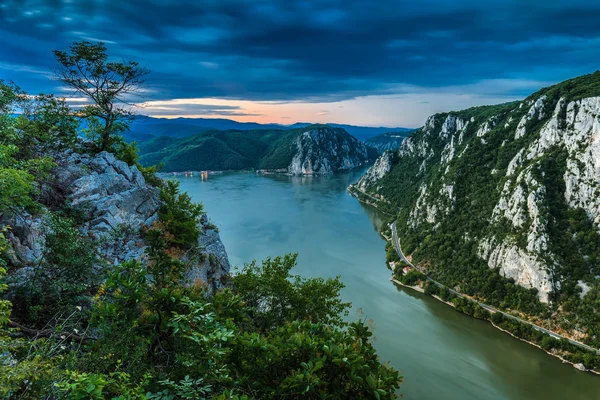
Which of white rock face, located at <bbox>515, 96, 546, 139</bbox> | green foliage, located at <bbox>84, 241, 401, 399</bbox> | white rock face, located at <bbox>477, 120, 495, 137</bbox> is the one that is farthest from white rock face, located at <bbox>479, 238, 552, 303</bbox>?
green foliage, located at <bbox>84, 241, 401, 399</bbox>

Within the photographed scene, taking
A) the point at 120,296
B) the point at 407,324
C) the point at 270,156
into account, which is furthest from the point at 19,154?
the point at 270,156

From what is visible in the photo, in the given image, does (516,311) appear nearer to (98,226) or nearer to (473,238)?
(473,238)

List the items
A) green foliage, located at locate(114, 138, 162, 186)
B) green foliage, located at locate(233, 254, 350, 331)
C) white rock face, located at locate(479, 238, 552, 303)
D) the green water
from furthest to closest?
1. white rock face, located at locate(479, 238, 552, 303)
2. the green water
3. green foliage, located at locate(114, 138, 162, 186)
4. green foliage, located at locate(233, 254, 350, 331)

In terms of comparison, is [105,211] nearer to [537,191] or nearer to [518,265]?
[518,265]

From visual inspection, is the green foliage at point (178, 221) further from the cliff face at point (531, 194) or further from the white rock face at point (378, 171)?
the white rock face at point (378, 171)

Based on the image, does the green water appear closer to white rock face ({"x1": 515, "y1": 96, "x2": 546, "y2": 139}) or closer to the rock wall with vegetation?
the rock wall with vegetation

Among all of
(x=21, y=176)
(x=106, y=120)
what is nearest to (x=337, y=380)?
(x=21, y=176)
